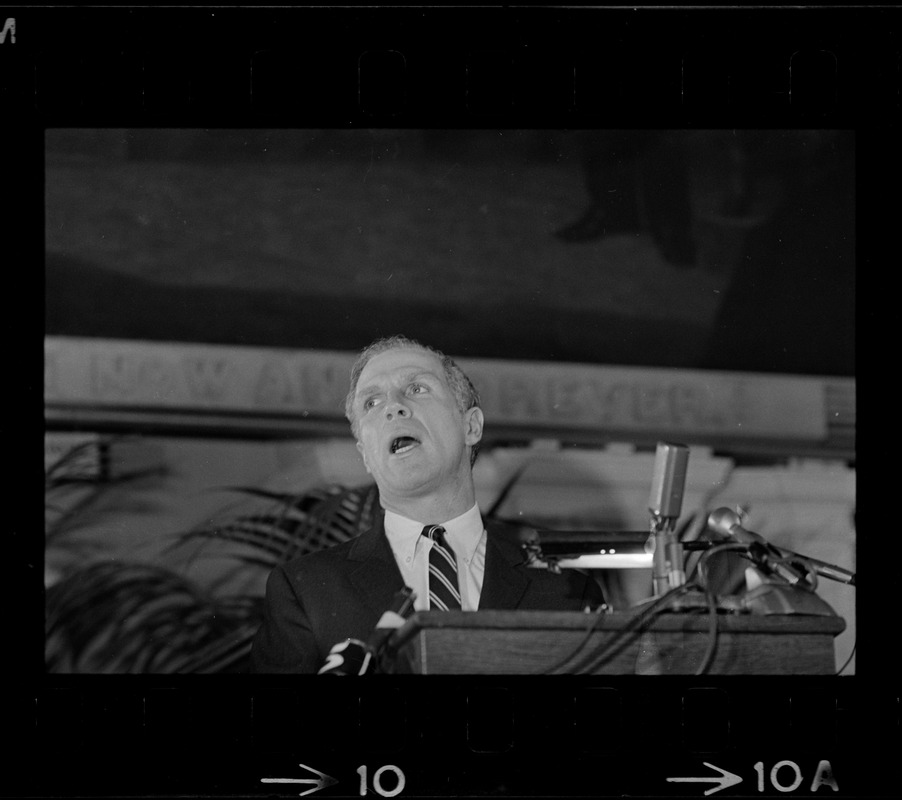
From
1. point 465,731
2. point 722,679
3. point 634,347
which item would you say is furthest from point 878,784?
point 634,347

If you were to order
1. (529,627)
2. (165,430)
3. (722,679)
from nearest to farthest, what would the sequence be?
(529,627) < (722,679) < (165,430)

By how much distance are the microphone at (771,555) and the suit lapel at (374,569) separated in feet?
2.59

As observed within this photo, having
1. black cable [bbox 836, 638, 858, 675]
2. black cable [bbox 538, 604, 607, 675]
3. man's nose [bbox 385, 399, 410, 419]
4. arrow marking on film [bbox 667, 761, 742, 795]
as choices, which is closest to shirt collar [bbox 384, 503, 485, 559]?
man's nose [bbox 385, 399, 410, 419]

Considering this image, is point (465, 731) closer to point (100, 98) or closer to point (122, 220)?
point (122, 220)

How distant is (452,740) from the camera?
3359mm

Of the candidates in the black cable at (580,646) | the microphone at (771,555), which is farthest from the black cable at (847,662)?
the black cable at (580,646)

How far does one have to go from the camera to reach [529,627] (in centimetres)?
292

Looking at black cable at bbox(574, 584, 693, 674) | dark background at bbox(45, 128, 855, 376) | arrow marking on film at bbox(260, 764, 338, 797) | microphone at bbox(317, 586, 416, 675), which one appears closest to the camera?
black cable at bbox(574, 584, 693, 674)

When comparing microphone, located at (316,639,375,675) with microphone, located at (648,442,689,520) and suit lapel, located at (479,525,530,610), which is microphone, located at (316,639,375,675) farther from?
microphone, located at (648,442,689,520)

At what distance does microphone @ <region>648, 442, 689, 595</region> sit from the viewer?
10.0 feet

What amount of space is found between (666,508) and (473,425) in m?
0.60

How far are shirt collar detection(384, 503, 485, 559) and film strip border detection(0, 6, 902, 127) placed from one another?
3.37 ft

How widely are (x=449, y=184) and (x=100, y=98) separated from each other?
3.10ft

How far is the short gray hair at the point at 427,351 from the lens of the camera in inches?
136
